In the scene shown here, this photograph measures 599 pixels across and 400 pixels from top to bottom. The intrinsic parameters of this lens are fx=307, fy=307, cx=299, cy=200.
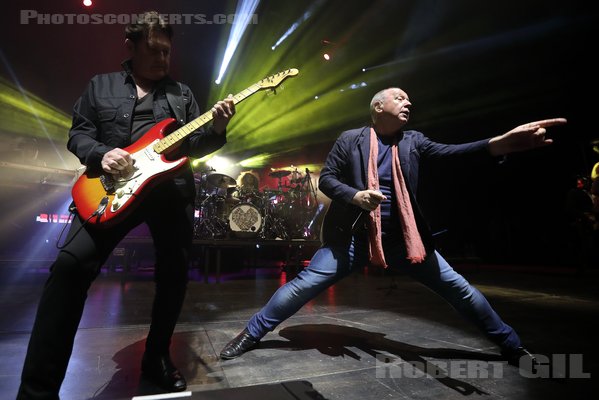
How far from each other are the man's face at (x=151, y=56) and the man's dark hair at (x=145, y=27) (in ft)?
0.07

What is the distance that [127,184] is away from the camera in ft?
5.14

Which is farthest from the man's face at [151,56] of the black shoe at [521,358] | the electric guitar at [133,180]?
the black shoe at [521,358]

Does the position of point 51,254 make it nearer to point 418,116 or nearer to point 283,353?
point 283,353

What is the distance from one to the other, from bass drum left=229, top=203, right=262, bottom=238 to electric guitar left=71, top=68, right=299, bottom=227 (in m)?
5.35

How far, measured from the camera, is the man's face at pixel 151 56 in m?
1.75

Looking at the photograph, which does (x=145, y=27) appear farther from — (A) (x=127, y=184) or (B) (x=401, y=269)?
(B) (x=401, y=269)

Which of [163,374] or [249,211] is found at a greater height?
[249,211]

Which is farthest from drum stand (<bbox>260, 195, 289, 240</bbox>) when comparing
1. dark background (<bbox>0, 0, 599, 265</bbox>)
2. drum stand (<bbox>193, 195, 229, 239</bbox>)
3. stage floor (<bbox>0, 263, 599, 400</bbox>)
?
dark background (<bbox>0, 0, 599, 265</bbox>)

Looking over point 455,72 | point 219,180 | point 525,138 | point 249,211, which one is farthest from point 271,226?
point 525,138

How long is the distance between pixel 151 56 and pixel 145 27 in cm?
15

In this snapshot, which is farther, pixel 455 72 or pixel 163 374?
pixel 455 72

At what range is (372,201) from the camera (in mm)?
1858

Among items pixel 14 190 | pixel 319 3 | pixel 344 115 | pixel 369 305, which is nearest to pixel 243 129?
pixel 344 115

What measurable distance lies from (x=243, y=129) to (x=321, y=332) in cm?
971
